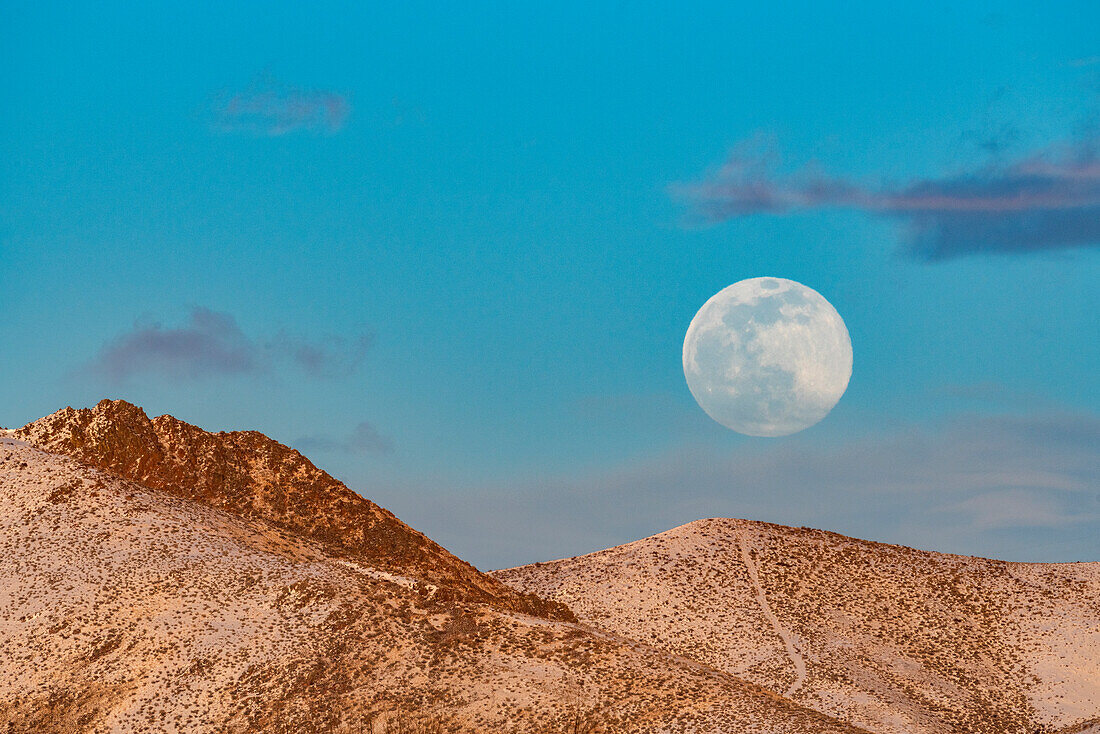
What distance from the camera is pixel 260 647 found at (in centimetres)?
4122

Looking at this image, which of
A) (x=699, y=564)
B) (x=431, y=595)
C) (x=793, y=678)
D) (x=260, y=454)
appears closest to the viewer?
→ (x=431, y=595)

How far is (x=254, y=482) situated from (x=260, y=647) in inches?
701

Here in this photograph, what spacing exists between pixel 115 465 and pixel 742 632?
1272 inches

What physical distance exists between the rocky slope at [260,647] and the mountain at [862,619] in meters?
14.9

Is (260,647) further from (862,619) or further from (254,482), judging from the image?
(862,619)

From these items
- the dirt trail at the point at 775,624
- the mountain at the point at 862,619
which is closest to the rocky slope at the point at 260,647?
the mountain at the point at 862,619

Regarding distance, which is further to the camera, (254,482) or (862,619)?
(862,619)

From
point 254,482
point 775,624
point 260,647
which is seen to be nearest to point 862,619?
point 775,624

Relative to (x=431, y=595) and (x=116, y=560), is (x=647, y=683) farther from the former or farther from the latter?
(x=116, y=560)

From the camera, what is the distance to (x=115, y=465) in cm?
5631

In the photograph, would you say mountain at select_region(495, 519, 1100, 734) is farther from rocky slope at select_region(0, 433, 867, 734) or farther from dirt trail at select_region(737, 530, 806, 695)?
rocky slope at select_region(0, 433, 867, 734)

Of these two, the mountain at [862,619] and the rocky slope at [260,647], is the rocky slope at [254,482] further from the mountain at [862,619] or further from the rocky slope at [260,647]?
the mountain at [862,619]

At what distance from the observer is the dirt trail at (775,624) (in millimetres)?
56125

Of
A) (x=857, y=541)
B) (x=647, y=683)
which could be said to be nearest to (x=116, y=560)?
(x=647, y=683)
